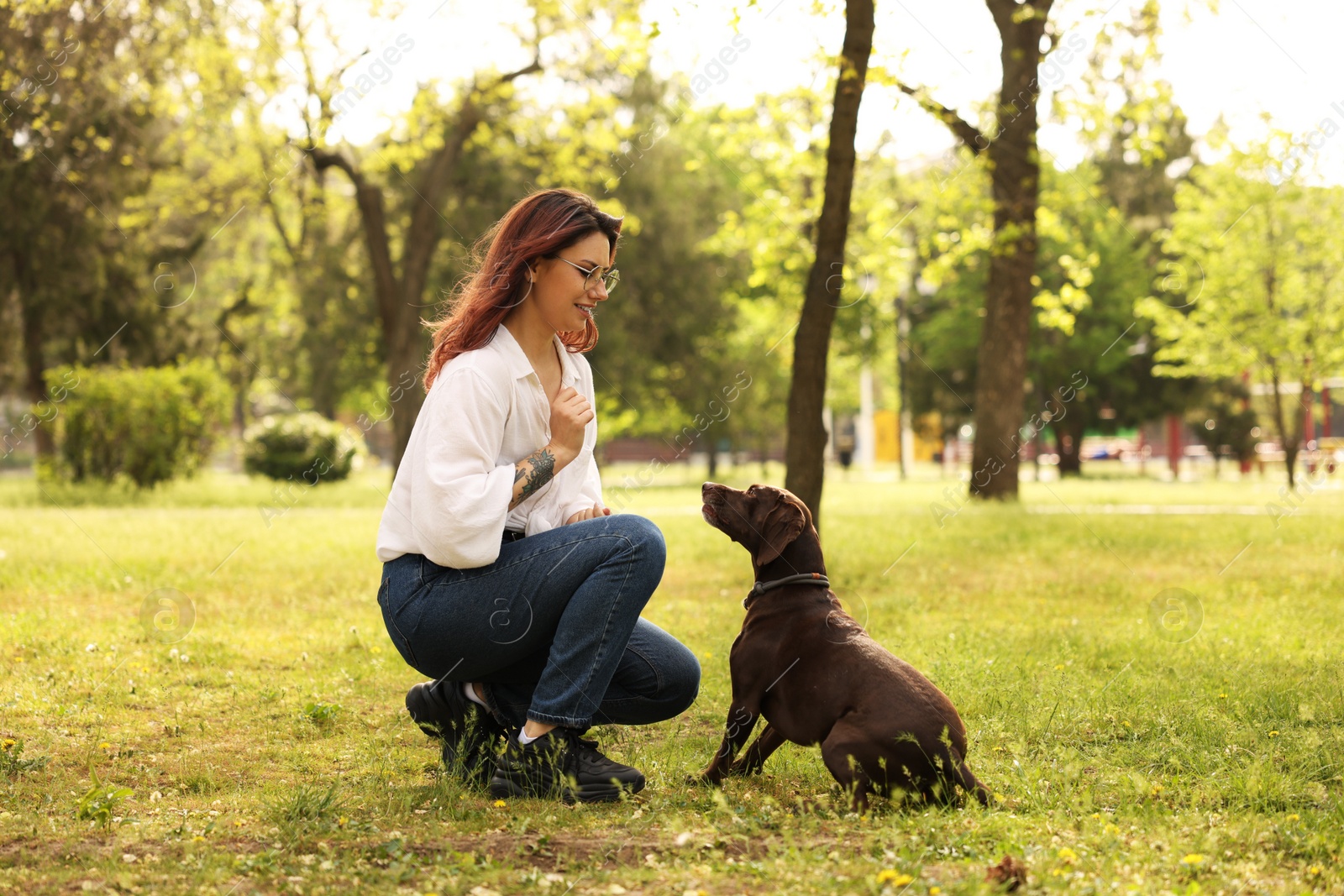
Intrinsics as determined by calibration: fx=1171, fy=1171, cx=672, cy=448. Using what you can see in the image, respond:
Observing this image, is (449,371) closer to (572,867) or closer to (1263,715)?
(572,867)

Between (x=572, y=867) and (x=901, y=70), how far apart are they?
8950mm

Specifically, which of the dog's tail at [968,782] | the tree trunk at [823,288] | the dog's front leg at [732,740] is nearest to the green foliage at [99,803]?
the dog's front leg at [732,740]

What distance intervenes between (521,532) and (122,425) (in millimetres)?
16312

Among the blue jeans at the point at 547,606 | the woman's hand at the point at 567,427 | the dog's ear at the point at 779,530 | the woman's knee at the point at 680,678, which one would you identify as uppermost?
the woman's hand at the point at 567,427

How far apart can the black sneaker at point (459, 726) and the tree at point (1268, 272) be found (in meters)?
22.4

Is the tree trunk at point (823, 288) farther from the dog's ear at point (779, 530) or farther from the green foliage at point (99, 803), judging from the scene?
the green foliage at point (99, 803)

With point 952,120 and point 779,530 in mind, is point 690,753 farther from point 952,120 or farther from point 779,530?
point 952,120

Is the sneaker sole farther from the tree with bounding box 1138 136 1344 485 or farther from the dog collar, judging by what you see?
the tree with bounding box 1138 136 1344 485

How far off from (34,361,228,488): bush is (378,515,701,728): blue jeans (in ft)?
53.1

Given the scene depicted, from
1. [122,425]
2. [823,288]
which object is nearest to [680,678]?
[823,288]

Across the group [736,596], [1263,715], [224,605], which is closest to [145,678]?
[224,605]

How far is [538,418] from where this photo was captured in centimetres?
379

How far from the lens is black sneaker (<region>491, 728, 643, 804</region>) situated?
11.9 feet

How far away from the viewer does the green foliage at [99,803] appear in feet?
11.1
